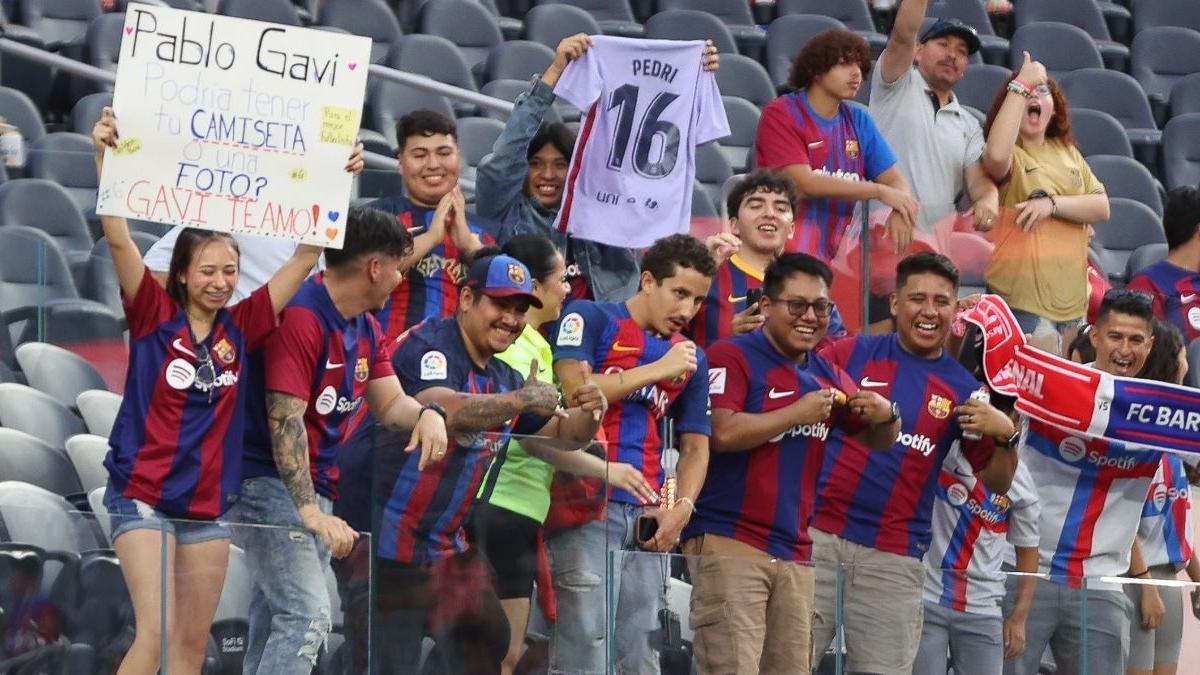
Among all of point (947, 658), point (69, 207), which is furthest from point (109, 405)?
point (947, 658)

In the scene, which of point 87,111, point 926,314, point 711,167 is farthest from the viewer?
point 711,167

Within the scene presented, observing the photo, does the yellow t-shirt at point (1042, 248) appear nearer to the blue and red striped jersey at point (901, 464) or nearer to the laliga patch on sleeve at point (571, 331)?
the blue and red striped jersey at point (901, 464)

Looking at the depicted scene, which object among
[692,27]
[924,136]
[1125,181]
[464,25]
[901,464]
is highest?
[692,27]

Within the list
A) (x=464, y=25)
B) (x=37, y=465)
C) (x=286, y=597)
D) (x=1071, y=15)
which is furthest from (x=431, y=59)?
(x=286, y=597)

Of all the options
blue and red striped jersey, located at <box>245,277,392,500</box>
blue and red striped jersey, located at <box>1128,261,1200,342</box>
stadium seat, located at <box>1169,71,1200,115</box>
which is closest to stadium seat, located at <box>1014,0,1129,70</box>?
stadium seat, located at <box>1169,71,1200,115</box>

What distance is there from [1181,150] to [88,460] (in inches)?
264

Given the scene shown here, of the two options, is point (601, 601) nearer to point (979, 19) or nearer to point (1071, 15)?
point (979, 19)

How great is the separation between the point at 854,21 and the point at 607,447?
21.2 ft

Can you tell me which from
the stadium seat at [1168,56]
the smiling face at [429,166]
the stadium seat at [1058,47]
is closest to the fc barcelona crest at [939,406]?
the smiling face at [429,166]

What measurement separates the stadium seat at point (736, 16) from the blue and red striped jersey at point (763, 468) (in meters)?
5.52

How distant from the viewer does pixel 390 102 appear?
9453 mm

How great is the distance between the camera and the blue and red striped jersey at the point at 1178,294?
7.62 m

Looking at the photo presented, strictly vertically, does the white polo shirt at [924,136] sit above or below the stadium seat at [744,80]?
below

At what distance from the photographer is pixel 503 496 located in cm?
527
